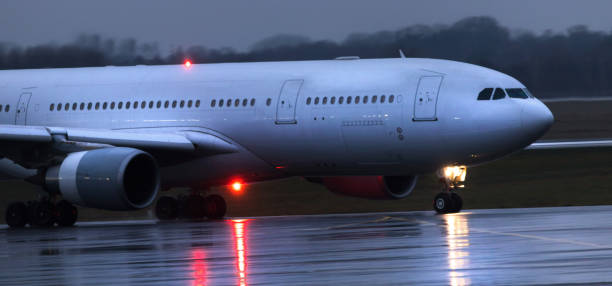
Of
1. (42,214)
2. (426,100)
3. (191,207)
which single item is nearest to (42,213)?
(42,214)

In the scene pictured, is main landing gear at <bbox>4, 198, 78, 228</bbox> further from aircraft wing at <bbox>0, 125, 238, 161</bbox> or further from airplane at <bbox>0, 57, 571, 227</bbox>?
aircraft wing at <bbox>0, 125, 238, 161</bbox>

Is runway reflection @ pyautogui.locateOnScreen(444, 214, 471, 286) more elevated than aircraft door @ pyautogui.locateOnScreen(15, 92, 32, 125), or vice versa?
aircraft door @ pyautogui.locateOnScreen(15, 92, 32, 125)

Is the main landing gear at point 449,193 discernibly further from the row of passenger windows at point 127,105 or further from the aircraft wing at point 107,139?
the row of passenger windows at point 127,105

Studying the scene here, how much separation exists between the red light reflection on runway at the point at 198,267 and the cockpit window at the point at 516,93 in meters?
9.71

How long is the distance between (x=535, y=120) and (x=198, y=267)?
11.2 metres

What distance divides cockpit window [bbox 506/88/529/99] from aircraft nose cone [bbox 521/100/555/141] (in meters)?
0.43

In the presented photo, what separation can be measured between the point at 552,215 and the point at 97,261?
937cm

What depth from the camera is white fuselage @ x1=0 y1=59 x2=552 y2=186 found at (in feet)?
75.0

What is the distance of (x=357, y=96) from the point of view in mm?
23812

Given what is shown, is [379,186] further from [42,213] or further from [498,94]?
[42,213]

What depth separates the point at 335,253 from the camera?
1425 centimetres

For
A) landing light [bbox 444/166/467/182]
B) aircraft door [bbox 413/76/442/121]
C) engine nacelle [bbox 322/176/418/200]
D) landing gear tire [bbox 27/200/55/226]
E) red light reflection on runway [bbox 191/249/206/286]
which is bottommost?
red light reflection on runway [bbox 191/249/206/286]

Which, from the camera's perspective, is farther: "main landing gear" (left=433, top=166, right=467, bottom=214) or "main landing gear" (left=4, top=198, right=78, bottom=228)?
"main landing gear" (left=4, top=198, right=78, bottom=228)

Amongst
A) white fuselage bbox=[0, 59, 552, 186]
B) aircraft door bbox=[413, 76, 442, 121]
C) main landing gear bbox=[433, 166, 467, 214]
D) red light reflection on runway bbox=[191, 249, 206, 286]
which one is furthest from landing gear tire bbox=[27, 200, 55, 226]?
red light reflection on runway bbox=[191, 249, 206, 286]
